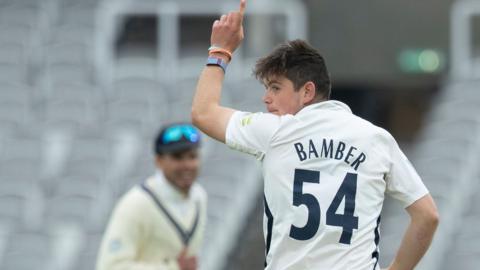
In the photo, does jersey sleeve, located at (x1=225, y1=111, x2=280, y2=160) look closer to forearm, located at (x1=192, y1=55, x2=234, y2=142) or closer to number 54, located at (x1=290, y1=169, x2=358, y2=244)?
forearm, located at (x1=192, y1=55, x2=234, y2=142)

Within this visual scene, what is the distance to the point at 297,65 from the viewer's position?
17.4 ft

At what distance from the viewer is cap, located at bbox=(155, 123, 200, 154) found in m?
7.76

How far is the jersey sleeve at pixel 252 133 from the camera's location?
5.27 m

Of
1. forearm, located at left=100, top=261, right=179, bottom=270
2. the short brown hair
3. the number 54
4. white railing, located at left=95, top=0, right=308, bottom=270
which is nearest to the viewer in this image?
the number 54

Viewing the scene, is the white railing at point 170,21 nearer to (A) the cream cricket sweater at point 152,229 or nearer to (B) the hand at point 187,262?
(A) the cream cricket sweater at point 152,229

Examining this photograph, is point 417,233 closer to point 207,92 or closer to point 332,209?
point 332,209

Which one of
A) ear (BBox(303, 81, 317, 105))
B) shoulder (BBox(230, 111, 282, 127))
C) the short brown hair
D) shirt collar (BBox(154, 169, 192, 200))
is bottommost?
shirt collar (BBox(154, 169, 192, 200))

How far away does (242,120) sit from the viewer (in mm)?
5293

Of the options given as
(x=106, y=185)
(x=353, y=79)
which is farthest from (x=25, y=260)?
(x=353, y=79)

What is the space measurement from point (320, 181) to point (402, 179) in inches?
12.9

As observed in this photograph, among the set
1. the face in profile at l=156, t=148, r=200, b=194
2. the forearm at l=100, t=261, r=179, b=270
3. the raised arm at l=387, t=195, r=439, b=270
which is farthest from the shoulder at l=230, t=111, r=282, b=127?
the face in profile at l=156, t=148, r=200, b=194

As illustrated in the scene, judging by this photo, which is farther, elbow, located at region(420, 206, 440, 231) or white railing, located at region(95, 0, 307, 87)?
white railing, located at region(95, 0, 307, 87)

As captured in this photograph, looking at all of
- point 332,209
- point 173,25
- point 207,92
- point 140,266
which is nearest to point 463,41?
point 173,25

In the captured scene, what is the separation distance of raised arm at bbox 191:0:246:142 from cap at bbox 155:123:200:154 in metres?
2.35
